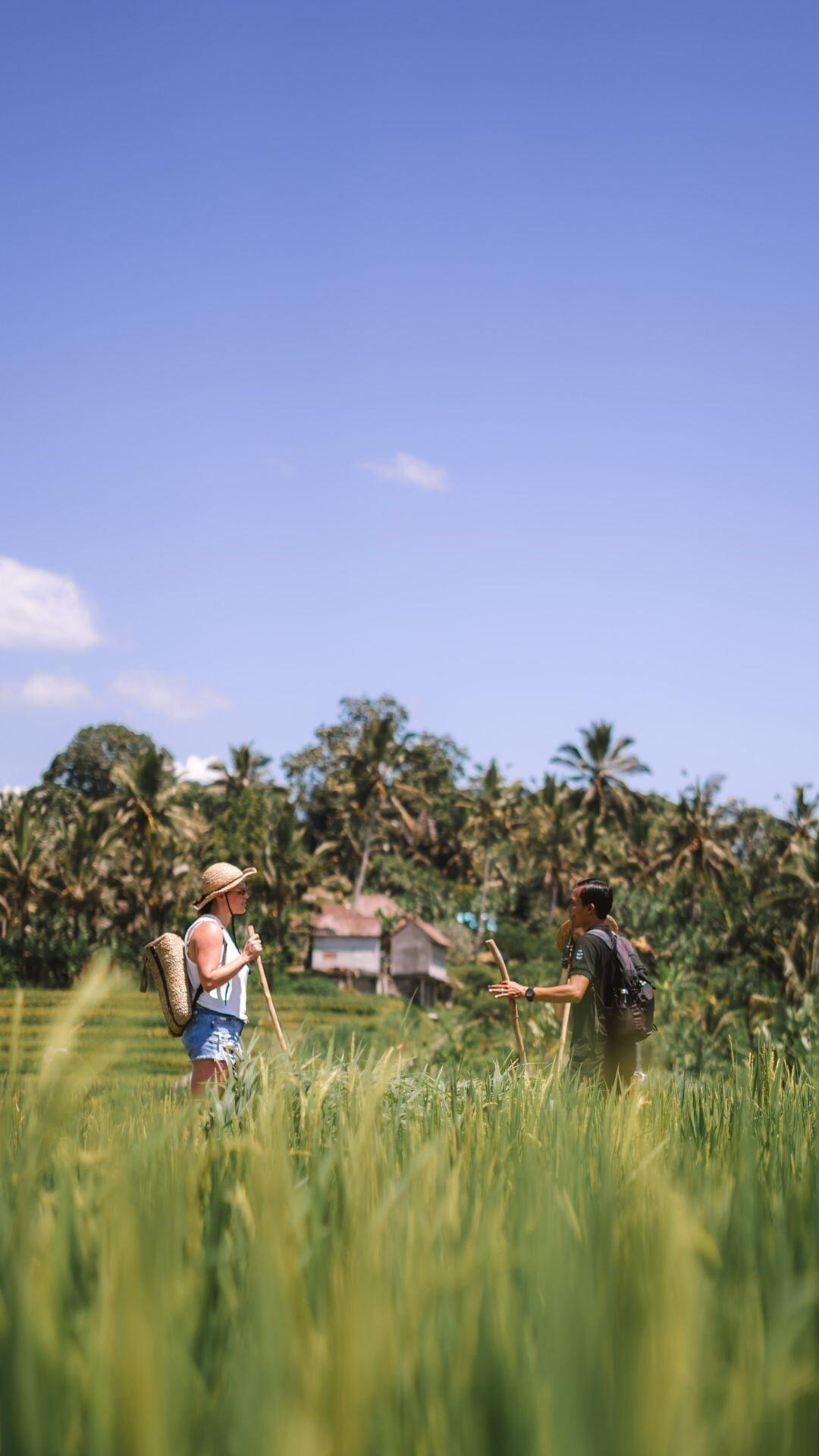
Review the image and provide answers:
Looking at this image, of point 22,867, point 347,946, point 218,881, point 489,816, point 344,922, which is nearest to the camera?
point 218,881

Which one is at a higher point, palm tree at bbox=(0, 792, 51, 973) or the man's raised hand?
palm tree at bbox=(0, 792, 51, 973)

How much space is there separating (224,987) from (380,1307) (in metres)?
4.53

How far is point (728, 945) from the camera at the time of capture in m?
35.8

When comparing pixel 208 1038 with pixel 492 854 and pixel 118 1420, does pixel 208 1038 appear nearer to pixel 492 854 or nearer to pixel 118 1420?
pixel 118 1420

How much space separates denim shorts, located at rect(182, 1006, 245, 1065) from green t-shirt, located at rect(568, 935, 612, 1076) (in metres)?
1.57

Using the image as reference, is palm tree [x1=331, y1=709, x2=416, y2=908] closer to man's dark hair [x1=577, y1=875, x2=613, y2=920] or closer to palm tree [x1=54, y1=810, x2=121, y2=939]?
palm tree [x1=54, y1=810, x2=121, y2=939]

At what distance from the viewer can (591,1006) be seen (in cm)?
556

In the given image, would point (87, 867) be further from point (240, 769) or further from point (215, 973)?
point (215, 973)

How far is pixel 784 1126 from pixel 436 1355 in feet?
5.88

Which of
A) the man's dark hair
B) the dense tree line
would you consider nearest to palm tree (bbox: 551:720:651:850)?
the dense tree line

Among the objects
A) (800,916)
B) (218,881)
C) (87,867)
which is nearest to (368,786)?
(87,867)

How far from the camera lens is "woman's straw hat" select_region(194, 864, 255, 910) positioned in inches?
231

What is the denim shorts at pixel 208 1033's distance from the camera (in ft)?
18.6

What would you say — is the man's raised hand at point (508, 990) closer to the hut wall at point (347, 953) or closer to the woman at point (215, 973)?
the woman at point (215, 973)
